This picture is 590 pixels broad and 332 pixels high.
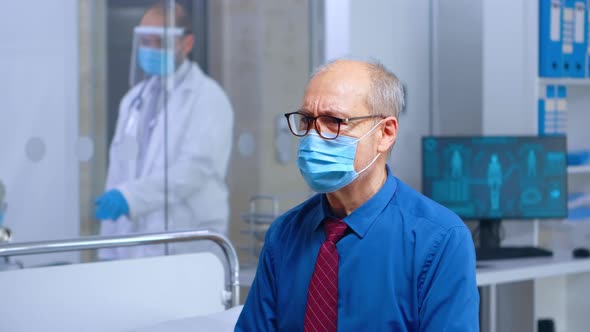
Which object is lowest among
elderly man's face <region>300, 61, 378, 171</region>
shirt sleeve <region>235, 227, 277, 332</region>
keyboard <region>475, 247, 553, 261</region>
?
keyboard <region>475, 247, 553, 261</region>

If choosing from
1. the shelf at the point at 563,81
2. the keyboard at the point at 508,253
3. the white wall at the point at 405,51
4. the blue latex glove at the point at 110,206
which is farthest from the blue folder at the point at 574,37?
the blue latex glove at the point at 110,206

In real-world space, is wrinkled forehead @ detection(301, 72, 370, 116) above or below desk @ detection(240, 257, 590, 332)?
above

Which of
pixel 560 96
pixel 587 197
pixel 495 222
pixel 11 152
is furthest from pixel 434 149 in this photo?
pixel 11 152

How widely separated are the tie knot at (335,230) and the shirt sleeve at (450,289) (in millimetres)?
197

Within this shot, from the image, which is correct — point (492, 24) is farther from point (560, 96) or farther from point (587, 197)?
point (587, 197)

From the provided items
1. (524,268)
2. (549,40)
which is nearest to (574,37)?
(549,40)

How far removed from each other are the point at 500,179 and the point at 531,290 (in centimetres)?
61

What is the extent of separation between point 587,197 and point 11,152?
2.85m

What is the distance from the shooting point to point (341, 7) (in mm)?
4137

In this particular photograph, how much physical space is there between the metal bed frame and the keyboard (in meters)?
1.65

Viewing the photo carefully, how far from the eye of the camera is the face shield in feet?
12.0

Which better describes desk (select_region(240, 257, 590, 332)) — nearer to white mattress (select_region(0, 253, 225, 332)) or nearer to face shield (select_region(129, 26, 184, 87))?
face shield (select_region(129, 26, 184, 87))

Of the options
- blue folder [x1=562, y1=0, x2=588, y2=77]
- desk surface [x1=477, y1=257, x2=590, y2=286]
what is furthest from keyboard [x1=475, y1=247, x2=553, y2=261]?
blue folder [x1=562, y1=0, x2=588, y2=77]

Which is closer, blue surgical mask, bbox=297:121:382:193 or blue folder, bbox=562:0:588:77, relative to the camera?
blue surgical mask, bbox=297:121:382:193
